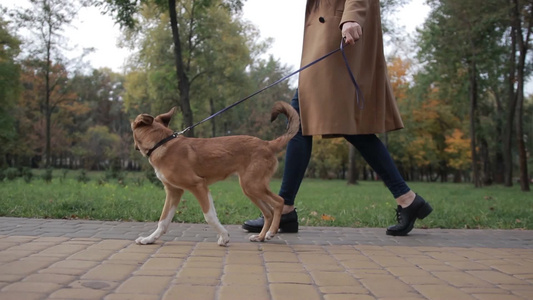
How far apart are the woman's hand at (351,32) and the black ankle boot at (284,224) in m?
1.90

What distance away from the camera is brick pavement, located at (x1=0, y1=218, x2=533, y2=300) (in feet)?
8.98

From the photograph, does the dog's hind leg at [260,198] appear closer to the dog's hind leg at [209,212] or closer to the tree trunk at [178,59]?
the dog's hind leg at [209,212]

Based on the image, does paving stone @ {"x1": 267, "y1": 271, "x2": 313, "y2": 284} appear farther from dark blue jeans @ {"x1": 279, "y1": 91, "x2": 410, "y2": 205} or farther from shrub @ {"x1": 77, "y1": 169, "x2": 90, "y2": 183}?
shrub @ {"x1": 77, "y1": 169, "x2": 90, "y2": 183}

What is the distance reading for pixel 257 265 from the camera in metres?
→ 3.48

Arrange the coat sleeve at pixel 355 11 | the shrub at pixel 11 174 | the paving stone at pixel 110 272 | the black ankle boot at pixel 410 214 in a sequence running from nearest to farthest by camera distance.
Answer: the paving stone at pixel 110 272
the coat sleeve at pixel 355 11
the black ankle boot at pixel 410 214
the shrub at pixel 11 174

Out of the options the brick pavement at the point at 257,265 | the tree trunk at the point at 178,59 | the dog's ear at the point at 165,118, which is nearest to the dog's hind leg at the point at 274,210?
the brick pavement at the point at 257,265

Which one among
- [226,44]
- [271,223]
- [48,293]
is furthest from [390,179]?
[226,44]

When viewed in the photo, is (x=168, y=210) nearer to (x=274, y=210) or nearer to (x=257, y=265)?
(x=274, y=210)

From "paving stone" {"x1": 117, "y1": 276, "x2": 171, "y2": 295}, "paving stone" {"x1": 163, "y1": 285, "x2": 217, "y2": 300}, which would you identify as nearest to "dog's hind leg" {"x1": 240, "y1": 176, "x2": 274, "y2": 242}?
"paving stone" {"x1": 117, "y1": 276, "x2": 171, "y2": 295}

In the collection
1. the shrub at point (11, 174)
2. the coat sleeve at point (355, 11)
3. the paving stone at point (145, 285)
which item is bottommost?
the paving stone at point (145, 285)

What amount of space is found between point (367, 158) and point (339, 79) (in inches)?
36.3

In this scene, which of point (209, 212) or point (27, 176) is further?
point (27, 176)

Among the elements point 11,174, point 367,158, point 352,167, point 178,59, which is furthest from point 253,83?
point 367,158

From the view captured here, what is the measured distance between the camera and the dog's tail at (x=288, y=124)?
464 cm
